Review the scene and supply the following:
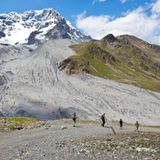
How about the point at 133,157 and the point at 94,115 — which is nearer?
the point at 133,157

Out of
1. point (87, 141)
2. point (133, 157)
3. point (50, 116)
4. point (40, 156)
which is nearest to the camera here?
point (133, 157)

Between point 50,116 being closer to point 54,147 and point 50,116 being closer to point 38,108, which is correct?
point 38,108

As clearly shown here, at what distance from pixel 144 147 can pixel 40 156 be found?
307 inches

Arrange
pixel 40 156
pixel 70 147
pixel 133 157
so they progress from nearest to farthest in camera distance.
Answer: pixel 133 157, pixel 40 156, pixel 70 147

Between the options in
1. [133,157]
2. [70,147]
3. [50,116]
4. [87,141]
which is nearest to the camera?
[133,157]

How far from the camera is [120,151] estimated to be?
108ft

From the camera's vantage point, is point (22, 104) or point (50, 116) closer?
point (50, 116)

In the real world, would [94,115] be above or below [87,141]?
above

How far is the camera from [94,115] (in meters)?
188

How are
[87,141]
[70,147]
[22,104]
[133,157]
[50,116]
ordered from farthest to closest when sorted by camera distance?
[22,104], [50,116], [87,141], [70,147], [133,157]

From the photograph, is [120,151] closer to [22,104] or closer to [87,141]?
[87,141]

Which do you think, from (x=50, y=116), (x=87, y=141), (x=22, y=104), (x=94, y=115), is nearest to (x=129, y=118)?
(x=94, y=115)

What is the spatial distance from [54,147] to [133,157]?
8.75 meters

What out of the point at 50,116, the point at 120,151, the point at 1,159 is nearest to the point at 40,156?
the point at 1,159
